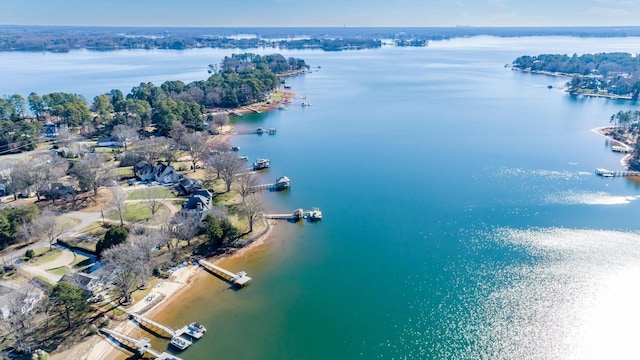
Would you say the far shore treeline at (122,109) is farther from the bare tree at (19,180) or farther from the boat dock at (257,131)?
the bare tree at (19,180)

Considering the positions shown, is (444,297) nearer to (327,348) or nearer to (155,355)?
(327,348)

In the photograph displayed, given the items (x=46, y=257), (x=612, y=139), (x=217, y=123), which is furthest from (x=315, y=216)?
(x=612, y=139)

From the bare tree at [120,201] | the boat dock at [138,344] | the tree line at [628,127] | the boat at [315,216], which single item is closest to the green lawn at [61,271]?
the bare tree at [120,201]

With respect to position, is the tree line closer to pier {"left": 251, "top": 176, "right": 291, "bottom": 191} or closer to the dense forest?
the dense forest

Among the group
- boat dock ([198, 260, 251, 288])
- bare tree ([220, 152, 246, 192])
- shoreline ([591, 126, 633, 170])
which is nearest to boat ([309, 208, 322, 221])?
boat dock ([198, 260, 251, 288])

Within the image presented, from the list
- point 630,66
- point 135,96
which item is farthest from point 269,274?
point 630,66

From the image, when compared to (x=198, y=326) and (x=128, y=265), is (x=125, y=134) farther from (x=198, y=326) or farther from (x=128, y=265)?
(x=198, y=326)
